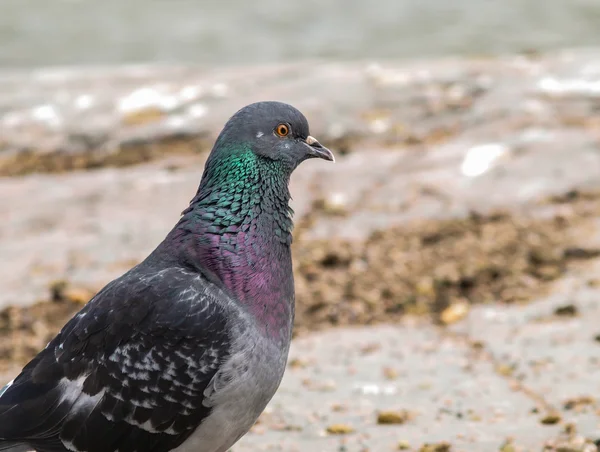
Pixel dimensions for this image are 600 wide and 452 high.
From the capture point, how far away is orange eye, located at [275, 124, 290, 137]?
3.68m

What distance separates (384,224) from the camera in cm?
624

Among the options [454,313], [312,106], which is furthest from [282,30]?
[454,313]

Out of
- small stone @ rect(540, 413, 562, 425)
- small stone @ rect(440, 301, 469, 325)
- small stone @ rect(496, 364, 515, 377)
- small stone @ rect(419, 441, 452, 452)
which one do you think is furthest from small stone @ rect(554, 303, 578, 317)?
small stone @ rect(419, 441, 452, 452)

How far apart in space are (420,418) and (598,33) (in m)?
10.1

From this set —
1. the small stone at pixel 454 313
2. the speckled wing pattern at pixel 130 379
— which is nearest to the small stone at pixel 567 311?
the small stone at pixel 454 313

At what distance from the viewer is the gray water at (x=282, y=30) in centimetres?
1261

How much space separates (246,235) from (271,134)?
1.31ft

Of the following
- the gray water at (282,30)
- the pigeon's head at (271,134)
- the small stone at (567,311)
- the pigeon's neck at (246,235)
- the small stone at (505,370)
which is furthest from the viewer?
the gray water at (282,30)

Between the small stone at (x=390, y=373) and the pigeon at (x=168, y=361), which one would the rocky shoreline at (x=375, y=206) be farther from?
the pigeon at (x=168, y=361)

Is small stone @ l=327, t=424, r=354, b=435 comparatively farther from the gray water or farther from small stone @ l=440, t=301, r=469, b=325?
the gray water

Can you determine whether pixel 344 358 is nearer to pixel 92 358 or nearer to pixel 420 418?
pixel 420 418

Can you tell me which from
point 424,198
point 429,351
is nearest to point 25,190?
point 424,198

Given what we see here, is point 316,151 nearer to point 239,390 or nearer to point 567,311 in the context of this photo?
point 239,390

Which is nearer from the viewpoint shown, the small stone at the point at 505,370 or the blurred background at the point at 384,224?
the blurred background at the point at 384,224
